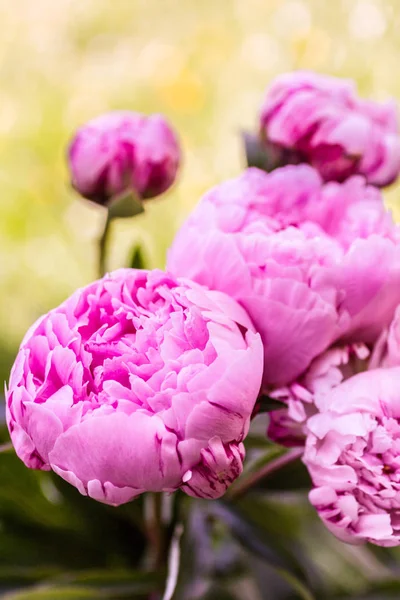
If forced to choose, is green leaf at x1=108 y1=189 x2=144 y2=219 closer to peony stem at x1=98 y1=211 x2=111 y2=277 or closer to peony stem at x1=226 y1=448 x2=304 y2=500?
peony stem at x1=98 y1=211 x2=111 y2=277

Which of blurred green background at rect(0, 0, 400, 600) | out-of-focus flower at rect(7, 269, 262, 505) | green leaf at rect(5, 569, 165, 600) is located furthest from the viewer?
blurred green background at rect(0, 0, 400, 600)

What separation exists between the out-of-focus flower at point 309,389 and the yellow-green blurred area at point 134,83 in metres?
0.64

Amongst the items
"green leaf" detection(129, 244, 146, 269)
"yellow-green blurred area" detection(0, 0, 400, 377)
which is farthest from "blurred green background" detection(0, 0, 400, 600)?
"green leaf" detection(129, 244, 146, 269)

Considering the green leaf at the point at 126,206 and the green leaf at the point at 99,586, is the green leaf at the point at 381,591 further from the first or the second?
the green leaf at the point at 126,206

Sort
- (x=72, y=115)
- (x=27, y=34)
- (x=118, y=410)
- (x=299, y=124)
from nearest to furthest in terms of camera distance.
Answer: (x=118, y=410) → (x=299, y=124) → (x=72, y=115) → (x=27, y=34)

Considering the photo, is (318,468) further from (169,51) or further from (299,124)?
(169,51)

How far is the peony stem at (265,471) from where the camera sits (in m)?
0.35

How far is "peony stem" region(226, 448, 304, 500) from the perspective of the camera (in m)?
0.35

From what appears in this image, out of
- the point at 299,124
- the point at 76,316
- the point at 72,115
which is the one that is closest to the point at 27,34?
the point at 72,115

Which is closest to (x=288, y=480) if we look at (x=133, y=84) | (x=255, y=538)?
(x=255, y=538)

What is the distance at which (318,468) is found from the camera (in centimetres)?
29

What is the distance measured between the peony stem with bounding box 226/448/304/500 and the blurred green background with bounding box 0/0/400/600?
40 cm

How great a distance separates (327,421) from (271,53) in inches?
39.5

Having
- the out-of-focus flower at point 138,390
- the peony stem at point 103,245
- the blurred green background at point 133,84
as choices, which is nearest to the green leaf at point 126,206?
the peony stem at point 103,245
